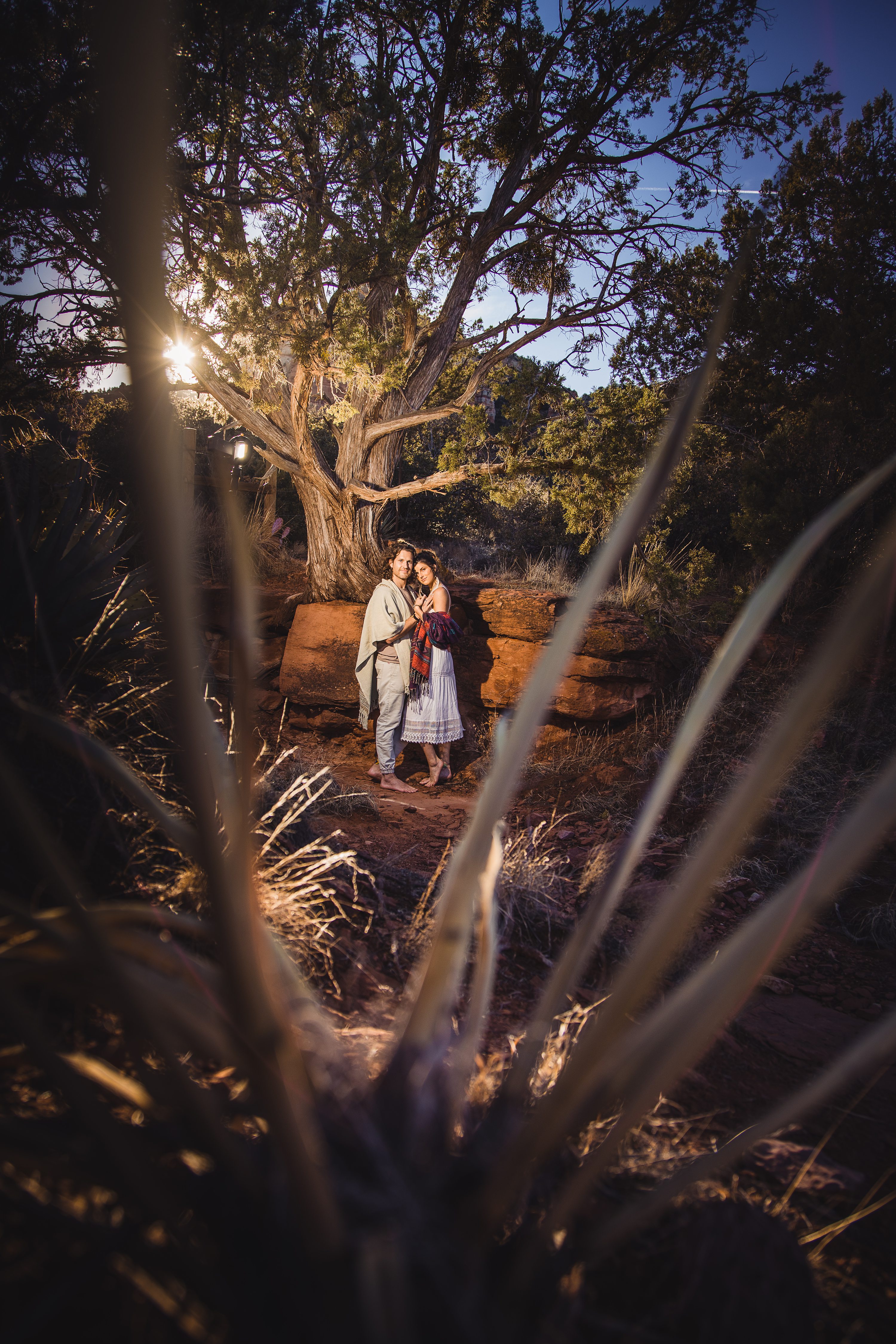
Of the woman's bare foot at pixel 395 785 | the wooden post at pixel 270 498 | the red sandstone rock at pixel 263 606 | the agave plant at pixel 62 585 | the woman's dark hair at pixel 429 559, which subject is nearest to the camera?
the agave plant at pixel 62 585

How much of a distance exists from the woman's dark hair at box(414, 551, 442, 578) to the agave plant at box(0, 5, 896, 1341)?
17.0ft

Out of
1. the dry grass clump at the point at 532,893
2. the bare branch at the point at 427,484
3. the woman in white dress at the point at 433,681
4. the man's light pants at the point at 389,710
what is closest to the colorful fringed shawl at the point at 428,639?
the woman in white dress at the point at 433,681

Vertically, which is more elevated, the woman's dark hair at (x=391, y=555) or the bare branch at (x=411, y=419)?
the bare branch at (x=411, y=419)

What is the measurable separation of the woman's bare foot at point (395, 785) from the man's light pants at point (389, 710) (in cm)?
5

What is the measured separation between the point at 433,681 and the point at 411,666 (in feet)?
0.84

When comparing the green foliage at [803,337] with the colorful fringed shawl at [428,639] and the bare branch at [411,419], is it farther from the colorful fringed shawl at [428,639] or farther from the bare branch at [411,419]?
the colorful fringed shawl at [428,639]

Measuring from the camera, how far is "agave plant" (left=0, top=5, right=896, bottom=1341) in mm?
511

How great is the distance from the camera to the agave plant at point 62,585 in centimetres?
202

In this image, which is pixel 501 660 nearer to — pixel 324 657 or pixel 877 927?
pixel 324 657

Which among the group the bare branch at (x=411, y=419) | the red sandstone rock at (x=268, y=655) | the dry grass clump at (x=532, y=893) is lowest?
the dry grass clump at (x=532, y=893)

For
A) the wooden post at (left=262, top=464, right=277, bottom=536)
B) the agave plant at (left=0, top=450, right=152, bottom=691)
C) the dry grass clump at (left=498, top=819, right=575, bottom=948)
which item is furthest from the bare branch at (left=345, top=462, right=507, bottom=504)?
the dry grass clump at (left=498, top=819, right=575, bottom=948)

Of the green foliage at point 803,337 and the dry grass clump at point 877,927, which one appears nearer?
the dry grass clump at point 877,927

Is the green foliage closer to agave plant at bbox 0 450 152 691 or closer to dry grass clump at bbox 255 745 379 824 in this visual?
dry grass clump at bbox 255 745 379 824

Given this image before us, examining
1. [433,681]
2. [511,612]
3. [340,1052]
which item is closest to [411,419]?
[511,612]
